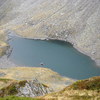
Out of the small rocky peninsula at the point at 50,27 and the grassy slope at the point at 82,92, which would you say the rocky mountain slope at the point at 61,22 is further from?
the grassy slope at the point at 82,92

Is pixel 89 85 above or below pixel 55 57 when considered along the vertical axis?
below

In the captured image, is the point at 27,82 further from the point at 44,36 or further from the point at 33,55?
the point at 44,36

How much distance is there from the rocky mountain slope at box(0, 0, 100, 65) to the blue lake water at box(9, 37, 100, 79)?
311 inches

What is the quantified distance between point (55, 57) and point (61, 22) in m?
45.8

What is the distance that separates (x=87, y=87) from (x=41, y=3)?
527 ft

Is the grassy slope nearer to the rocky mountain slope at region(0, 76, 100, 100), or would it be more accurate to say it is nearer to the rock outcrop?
Answer: the rocky mountain slope at region(0, 76, 100, 100)

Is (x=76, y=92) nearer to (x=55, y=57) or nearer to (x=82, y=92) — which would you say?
(x=82, y=92)

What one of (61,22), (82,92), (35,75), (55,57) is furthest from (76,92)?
(61,22)

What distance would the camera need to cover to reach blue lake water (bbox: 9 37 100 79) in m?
110

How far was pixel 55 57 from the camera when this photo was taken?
127m

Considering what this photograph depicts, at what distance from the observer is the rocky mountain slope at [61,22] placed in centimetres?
14688

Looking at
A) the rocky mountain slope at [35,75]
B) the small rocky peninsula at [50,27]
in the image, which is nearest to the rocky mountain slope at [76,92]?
the rocky mountain slope at [35,75]

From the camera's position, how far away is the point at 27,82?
43.4m

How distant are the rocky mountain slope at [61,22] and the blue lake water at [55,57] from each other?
25.9 ft
